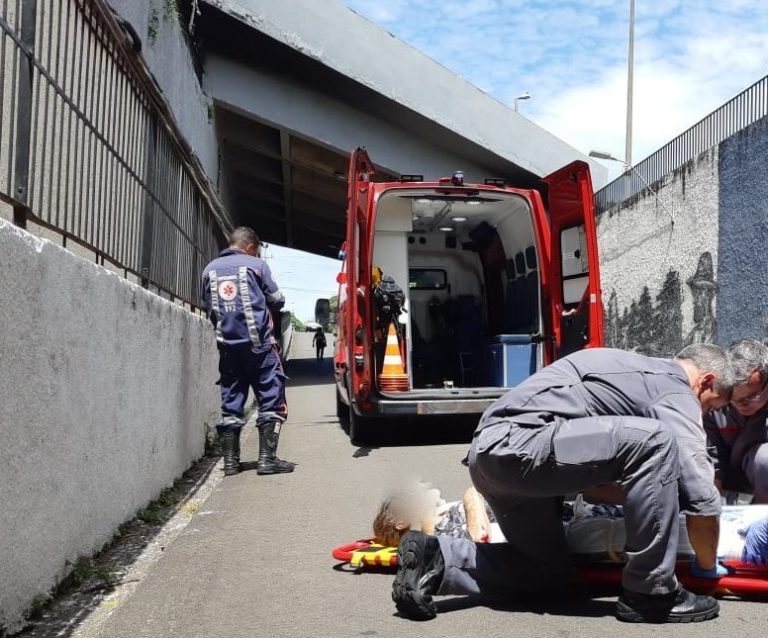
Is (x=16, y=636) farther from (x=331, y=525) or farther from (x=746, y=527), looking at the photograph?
(x=746, y=527)

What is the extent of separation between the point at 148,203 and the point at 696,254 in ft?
32.4

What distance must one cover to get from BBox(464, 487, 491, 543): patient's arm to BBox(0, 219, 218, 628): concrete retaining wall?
64.9 inches

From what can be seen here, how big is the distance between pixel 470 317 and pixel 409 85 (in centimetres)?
679

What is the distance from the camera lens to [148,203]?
19.5 ft

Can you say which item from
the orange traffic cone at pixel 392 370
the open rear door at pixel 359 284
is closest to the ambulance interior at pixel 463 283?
the orange traffic cone at pixel 392 370

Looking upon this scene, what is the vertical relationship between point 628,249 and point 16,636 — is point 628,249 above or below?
above

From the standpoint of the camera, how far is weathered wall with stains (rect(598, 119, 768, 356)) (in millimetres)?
11930

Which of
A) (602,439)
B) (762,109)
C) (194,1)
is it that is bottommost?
(602,439)

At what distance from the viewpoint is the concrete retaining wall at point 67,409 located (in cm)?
293

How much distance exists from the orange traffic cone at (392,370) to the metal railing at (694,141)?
270 inches

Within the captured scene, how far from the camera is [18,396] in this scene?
9.79 ft

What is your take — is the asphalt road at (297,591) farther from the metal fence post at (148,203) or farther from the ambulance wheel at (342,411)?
the ambulance wheel at (342,411)

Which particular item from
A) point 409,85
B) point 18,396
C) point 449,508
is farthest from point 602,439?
point 409,85

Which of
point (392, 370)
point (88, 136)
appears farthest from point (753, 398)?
point (392, 370)
